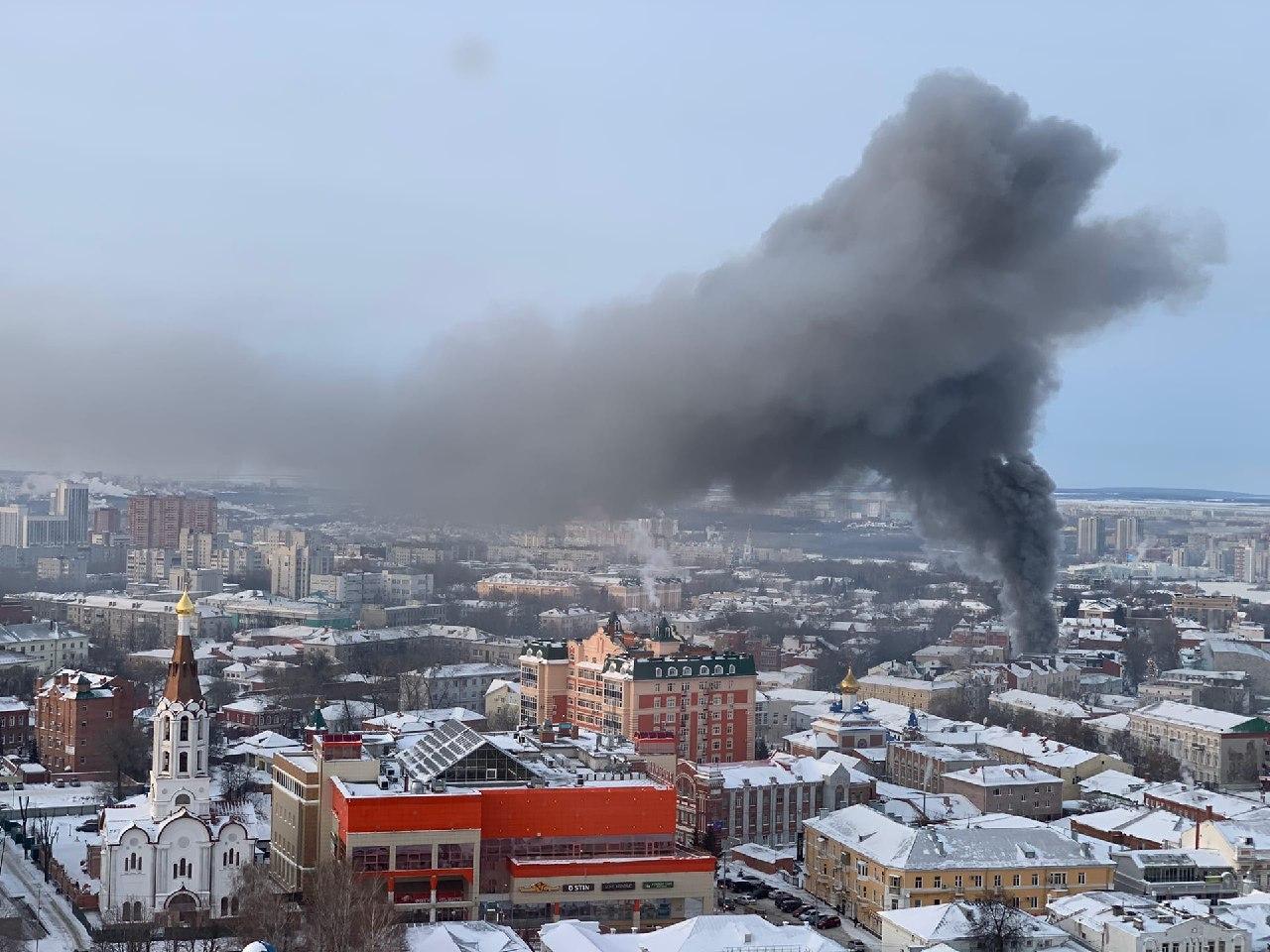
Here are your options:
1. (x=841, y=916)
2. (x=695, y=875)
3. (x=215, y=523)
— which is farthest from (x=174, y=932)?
(x=215, y=523)

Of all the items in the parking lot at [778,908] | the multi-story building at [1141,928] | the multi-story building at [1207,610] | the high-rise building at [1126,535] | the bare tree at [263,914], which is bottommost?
the parking lot at [778,908]

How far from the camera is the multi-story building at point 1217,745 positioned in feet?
97.8

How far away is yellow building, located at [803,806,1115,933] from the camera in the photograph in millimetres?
18297

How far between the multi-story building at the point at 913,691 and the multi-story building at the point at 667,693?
26.8 ft

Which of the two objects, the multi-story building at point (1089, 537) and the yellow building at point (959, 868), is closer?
the yellow building at point (959, 868)

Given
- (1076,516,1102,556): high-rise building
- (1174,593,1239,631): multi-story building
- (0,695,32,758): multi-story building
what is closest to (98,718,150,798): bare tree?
(0,695,32,758): multi-story building

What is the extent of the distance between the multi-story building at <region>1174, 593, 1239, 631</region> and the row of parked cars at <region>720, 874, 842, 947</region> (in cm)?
3902

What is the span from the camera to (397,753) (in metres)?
20.5

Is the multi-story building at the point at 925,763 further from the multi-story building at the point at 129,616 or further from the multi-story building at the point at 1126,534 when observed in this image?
the multi-story building at the point at 1126,534

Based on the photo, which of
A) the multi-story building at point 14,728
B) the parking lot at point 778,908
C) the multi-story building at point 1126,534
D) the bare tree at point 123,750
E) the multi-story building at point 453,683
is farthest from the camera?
the multi-story building at point 1126,534

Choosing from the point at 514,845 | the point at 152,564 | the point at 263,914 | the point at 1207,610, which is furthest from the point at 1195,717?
the point at 152,564

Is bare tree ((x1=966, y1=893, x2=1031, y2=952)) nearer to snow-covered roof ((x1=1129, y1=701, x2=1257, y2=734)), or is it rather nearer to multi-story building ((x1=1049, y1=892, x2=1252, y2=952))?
multi-story building ((x1=1049, y1=892, x2=1252, y2=952))

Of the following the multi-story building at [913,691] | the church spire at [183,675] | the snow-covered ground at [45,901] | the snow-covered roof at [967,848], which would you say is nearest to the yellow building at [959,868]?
the snow-covered roof at [967,848]

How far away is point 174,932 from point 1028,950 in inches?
312
